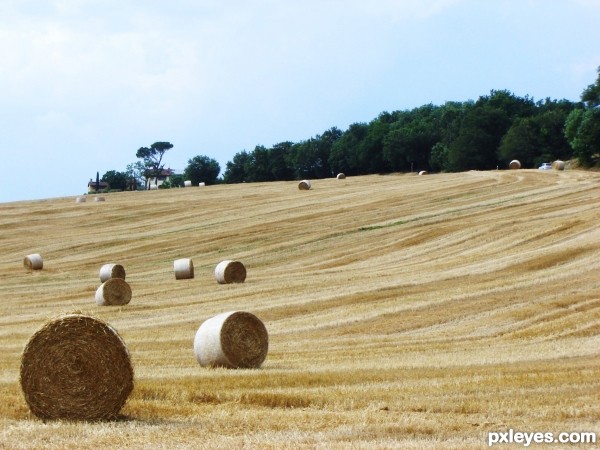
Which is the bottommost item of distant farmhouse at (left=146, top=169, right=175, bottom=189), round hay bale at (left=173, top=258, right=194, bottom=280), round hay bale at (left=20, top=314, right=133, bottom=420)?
round hay bale at (left=173, top=258, right=194, bottom=280)

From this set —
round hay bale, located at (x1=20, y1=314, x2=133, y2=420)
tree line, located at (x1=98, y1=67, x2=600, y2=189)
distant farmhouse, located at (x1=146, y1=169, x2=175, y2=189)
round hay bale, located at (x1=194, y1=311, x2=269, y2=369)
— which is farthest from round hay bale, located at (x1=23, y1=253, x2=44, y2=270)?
distant farmhouse, located at (x1=146, y1=169, x2=175, y2=189)

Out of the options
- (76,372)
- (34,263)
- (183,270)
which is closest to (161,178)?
(34,263)

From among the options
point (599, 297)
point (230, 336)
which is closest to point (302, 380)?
point (230, 336)

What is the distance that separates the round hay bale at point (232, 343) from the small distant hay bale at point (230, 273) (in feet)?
45.7

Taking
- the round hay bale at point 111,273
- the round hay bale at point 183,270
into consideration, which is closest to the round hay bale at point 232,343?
the round hay bale at point 183,270

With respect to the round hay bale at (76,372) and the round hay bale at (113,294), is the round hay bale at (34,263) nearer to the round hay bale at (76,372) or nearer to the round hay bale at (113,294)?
the round hay bale at (113,294)

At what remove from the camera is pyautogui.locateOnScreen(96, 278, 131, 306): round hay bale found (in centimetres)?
2645

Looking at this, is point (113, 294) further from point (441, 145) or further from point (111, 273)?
point (441, 145)

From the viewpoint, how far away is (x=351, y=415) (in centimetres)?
1061

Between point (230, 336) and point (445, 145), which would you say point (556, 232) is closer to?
point (230, 336)

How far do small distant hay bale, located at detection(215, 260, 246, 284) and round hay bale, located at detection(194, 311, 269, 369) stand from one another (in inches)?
549

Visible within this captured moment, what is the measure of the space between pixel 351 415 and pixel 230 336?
18.4 feet

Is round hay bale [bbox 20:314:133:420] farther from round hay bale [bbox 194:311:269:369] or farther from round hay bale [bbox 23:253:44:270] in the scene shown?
round hay bale [bbox 23:253:44:270]

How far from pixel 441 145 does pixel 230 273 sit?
66.4 meters
